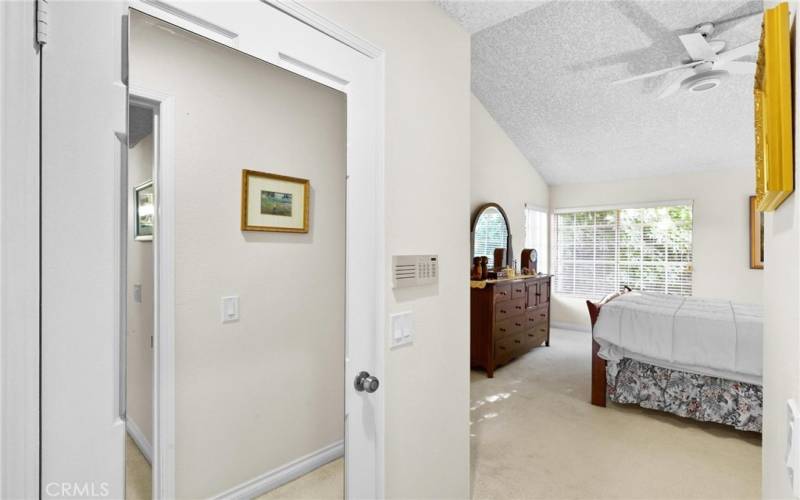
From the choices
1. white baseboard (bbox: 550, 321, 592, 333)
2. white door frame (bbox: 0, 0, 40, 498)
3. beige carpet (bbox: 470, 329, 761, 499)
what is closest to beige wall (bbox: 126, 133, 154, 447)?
white door frame (bbox: 0, 0, 40, 498)

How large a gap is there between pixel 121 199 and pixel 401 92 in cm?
113

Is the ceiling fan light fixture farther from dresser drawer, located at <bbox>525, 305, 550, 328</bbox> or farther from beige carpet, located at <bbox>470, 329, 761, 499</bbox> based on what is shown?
dresser drawer, located at <bbox>525, 305, 550, 328</bbox>

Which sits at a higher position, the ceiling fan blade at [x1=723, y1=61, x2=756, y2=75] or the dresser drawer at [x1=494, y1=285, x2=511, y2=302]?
the ceiling fan blade at [x1=723, y1=61, x2=756, y2=75]

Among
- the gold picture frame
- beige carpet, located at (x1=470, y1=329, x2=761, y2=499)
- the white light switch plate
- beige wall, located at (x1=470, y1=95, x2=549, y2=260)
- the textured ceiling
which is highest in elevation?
the textured ceiling

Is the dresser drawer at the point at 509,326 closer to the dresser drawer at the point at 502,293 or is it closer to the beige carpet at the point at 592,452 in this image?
the dresser drawer at the point at 502,293

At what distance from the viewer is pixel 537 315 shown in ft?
16.5

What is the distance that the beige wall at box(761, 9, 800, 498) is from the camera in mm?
553

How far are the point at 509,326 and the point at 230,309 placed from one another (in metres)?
3.80

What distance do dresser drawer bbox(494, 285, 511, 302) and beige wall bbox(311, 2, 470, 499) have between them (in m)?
2.35

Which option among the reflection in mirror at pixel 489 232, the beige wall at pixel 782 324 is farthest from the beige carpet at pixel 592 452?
the reflection in mirror at pixel 489 232

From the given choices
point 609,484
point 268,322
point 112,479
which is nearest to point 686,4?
point 609,484

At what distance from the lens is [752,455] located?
247cm

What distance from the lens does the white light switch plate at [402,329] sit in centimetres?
144

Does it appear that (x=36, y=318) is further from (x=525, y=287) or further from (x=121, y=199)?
(x=525, y=287)
